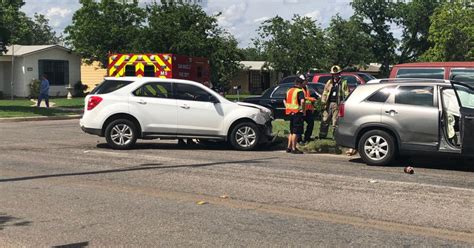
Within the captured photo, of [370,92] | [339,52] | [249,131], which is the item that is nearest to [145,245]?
[370,92]

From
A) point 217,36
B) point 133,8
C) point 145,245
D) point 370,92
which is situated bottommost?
point 145,245

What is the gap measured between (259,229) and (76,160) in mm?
5694

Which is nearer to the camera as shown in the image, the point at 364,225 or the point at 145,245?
the point at 145,245

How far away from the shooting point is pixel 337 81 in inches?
513

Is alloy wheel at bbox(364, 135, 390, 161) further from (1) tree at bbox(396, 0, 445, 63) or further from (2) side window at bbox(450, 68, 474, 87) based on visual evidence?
(1) tree at bbox(396, 0, 445, 63)

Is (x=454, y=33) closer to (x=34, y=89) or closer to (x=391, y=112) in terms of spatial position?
(x=34, y=89)

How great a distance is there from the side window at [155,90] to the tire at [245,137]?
1.71 meters

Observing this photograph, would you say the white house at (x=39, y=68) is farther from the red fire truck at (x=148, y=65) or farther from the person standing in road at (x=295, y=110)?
the person standing in road at (x=295, y=110)

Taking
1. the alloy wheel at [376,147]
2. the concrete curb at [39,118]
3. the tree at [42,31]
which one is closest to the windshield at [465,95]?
the alloy wheel at [376,147]

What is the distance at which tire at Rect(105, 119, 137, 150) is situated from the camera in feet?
39.6

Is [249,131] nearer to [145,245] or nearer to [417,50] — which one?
[145,245]

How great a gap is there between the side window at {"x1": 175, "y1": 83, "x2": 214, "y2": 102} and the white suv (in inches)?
0.9

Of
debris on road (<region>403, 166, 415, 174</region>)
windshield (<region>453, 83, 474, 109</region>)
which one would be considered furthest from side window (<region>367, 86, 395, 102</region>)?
debris on road (<region>403, 166, 415, 174</region>)

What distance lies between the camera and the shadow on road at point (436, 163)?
33.3ft
